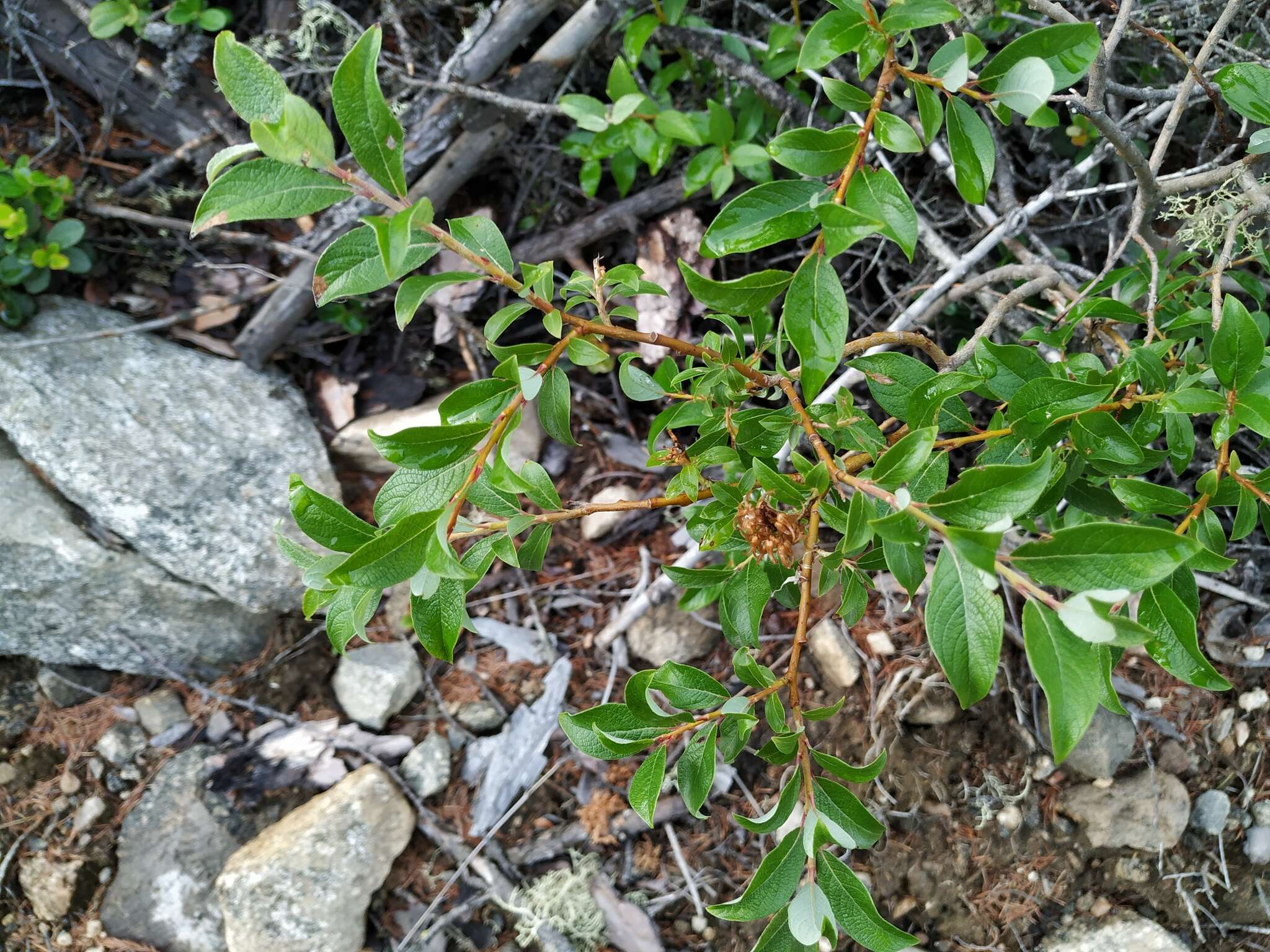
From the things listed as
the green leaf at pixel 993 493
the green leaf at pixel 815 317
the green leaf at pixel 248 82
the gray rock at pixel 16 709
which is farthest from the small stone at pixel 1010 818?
the gray rock at pixel 16 709

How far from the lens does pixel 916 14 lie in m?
1.15

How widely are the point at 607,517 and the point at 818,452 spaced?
1584 millimetres

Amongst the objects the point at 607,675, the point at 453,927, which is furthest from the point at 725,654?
the point at 453,927

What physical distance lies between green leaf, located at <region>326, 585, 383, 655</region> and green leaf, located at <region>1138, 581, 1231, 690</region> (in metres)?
1.10

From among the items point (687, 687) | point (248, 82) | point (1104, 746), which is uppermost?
point (248, 82)

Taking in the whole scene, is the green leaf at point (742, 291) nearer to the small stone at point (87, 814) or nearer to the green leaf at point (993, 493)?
the green leaf at point (993, 493)

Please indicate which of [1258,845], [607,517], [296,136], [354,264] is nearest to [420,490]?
[354,264]

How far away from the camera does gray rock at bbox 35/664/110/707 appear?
9.31ft

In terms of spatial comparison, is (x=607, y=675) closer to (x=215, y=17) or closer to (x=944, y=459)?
(x=944, y=459)

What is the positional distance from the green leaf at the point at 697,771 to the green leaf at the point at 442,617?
413 mm

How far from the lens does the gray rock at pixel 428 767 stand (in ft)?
8.52

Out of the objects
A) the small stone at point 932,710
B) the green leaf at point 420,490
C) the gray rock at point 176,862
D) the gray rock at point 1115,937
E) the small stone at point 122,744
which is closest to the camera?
the green leaf at point 420,490

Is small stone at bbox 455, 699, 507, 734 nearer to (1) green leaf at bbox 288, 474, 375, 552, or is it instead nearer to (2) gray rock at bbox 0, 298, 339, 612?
(2) gray rock at bbox 0, 298, 339, 612

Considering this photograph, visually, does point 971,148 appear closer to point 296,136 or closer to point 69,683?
point 296,136
